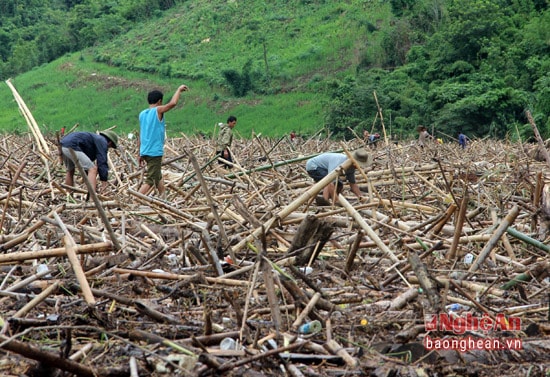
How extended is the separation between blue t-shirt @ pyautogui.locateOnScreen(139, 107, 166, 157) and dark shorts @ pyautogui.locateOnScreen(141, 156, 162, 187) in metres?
0.08

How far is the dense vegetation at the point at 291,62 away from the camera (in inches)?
1101

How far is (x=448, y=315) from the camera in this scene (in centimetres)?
305

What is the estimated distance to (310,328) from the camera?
298 cm

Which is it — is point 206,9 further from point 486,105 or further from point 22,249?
point 22,249

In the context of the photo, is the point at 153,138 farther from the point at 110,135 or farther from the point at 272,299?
the point at 272,299

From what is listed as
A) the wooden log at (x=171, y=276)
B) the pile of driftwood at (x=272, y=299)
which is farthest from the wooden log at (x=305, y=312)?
the wooden log at (x=171, y=276)

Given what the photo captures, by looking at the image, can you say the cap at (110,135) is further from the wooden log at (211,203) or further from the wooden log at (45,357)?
the wooden log at (45,357)

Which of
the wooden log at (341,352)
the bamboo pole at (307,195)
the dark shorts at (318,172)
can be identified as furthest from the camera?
the dark shorts at (318,172)

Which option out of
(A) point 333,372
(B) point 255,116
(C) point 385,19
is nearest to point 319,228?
(A) point 333,372

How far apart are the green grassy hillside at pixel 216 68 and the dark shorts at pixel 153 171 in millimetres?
27213

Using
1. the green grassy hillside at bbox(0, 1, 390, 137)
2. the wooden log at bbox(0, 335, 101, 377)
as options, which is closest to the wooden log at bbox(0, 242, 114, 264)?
the wooden log at bbox(0, 335, 101, 377)

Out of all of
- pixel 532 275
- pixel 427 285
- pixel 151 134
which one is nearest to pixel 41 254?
pixel 427 285

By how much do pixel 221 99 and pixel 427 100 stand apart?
19212 millimetres

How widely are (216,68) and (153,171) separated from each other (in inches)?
1717
